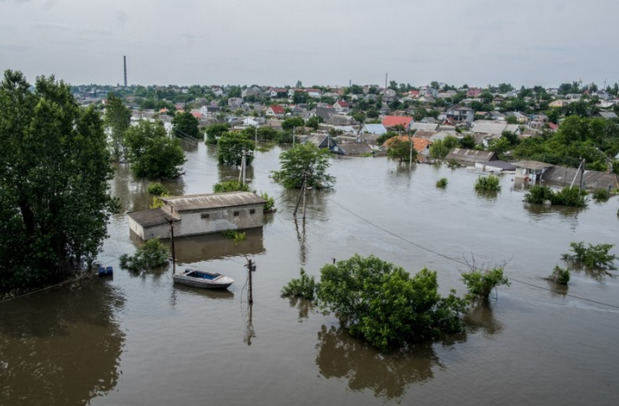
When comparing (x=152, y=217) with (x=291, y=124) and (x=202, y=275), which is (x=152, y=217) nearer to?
(x=202, y=275)

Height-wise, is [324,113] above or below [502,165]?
above

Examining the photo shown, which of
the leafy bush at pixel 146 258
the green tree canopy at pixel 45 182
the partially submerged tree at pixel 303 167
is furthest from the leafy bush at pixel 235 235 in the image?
the partially submerged tree at pixel 303 167

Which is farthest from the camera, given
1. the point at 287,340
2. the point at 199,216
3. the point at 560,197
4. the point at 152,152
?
the point at 152,152

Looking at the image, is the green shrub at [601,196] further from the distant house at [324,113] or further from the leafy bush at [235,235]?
the distant house at [324,113]

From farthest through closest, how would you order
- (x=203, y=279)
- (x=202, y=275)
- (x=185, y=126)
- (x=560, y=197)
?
(x=185, y=126), (x=560, y=197), (x=202, y=275), (x=203, y=279)

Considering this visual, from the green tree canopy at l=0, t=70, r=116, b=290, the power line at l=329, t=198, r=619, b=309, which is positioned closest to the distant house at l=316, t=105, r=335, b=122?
the power line at l=329, t=198, r=619, b=309

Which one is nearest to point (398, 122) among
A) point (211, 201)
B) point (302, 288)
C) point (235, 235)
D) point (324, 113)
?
point (324, 113)
